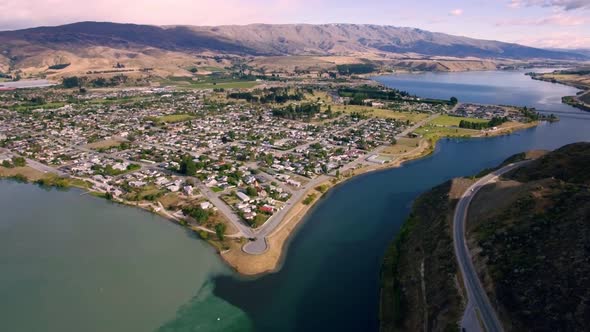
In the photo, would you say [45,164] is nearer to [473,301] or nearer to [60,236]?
[60,236]

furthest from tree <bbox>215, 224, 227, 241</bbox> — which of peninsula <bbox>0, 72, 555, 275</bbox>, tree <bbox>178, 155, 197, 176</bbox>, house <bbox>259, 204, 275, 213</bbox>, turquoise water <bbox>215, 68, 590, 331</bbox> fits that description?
tree <bbox>178, 155, 197, 176</bbox>

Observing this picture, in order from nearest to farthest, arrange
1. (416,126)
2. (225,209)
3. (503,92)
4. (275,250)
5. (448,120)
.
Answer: (275,250) < (225,209) < (416,126) < (448,120) < (503,92)

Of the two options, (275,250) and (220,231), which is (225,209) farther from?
(275,250)

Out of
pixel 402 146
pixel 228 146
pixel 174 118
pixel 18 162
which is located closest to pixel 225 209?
pixel 228 146

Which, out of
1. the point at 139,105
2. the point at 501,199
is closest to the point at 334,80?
the point at 139,105

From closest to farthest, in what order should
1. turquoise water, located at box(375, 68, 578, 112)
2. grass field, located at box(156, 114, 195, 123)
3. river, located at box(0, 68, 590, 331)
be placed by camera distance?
1. river, located at box(0, 68, 590, 331)
2. grass field, located at box(156, 114, 195, 123)
3. turquoise water, located at box(375, 68, 578, 112)

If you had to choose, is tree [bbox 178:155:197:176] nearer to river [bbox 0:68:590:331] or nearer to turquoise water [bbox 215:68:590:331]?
river [bbox 0:68:590:331]
